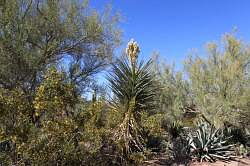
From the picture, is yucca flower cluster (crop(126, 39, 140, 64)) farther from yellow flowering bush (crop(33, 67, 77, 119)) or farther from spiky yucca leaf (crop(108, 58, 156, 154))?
yellow flowering bush (crop(33, 67, 77, 119))

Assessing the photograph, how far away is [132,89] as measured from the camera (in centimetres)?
1242

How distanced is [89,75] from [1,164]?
6518 millimetres

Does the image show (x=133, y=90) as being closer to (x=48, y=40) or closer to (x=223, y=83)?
(x=48, y=40)

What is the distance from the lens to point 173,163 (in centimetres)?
1420

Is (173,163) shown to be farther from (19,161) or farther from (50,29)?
(19,161)

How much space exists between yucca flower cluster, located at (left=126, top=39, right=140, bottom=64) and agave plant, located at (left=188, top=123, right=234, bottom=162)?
16.8 ft

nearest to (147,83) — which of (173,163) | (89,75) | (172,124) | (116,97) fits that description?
(116,97)

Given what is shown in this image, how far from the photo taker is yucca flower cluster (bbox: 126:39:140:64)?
40.5 ft

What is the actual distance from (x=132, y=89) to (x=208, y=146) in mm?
5187

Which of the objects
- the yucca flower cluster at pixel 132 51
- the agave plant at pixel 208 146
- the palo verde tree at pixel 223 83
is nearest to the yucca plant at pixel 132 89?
the yucca flower cluster at pixel 132 51

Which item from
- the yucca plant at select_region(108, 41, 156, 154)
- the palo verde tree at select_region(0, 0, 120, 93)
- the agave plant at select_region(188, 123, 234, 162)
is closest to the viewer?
the palo verde tree at select_region(0, 0, 120, 93)

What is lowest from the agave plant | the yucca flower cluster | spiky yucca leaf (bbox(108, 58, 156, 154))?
the agave plant

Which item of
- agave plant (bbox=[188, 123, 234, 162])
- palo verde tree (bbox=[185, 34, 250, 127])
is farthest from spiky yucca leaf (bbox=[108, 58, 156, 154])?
palo verde tree (bbox=[185, 34, 250, 127])

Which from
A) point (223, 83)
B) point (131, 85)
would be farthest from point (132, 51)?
point (223, 83)
